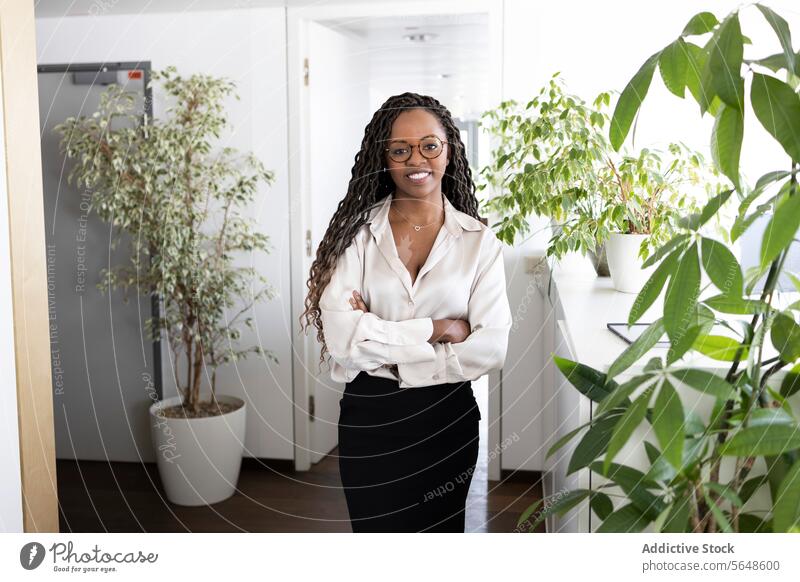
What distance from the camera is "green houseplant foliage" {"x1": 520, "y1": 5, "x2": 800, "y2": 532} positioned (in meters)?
0.52

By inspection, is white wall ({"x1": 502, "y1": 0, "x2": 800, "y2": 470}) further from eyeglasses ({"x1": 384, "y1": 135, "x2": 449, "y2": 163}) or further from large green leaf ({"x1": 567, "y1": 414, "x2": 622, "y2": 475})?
large green leaf ({"x1": 567, "y1": 414, "x2": 622, "y2": 475})

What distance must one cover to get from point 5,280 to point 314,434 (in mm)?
1512

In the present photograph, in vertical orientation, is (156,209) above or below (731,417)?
above

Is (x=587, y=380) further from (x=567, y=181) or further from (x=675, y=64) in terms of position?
(x=567, y=181)

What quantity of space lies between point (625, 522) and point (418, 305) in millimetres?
488

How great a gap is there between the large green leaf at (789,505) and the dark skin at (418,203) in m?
0.53

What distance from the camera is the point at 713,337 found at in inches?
24.7

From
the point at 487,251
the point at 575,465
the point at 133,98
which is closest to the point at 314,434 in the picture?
the point at 133,98

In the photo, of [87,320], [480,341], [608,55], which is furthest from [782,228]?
[87,320]

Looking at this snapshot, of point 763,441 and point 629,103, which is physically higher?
point 629,103

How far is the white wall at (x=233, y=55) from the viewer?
78.4 inches

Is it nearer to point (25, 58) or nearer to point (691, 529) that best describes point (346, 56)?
point (25, 58)

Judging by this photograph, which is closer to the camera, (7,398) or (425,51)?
(7,398)
